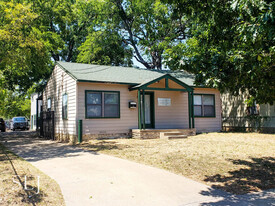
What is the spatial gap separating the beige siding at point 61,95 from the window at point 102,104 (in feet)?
2.82

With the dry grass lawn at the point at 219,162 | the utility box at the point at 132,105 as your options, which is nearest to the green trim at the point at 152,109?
the utility box at the point at 132,105

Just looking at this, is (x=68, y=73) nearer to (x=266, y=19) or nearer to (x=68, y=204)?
(x=68, y=204)

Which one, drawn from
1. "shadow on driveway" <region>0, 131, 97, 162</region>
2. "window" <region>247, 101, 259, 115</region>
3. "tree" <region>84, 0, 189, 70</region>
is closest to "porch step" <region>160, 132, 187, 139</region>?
"shadow on driveway" <region>0, 131, 97, 162</region>

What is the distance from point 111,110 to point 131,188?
358 inches

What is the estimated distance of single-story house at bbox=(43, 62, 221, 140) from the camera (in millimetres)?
13672

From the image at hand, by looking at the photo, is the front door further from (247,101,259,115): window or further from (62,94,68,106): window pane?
(247,101,259,115): window

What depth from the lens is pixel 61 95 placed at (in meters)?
15.6

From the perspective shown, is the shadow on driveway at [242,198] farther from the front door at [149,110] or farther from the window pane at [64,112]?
the window pane at [64,112]

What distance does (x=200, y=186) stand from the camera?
5703 mm

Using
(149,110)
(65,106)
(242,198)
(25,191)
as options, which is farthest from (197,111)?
(25,191)

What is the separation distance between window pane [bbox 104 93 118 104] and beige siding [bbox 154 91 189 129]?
9.12ft

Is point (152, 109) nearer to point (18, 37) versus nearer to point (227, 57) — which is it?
→ point (18, 37)

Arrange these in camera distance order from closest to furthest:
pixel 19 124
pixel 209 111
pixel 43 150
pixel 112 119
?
1. pixel 43 150
2. pixel 112 119
3. pixel 209 111
4. pixel 19 124

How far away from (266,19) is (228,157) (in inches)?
219
